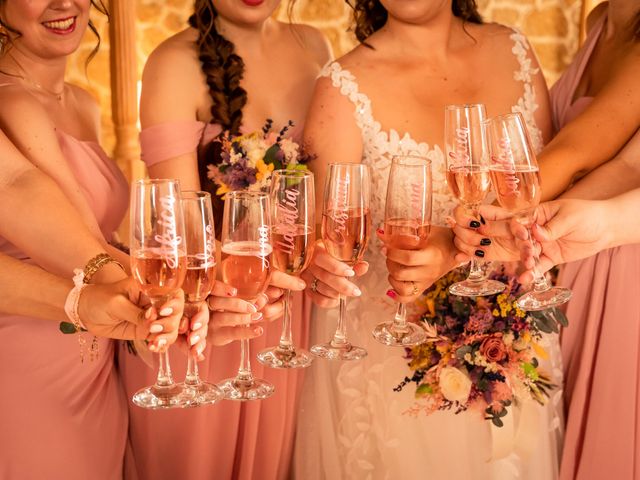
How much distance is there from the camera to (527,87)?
2758 mm

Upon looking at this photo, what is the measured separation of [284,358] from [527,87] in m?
1.38

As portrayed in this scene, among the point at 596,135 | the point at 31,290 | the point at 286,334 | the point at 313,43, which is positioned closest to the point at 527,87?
the point at 596,135

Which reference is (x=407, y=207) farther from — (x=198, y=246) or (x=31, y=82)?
(x=31, y=82)

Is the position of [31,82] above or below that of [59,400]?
above

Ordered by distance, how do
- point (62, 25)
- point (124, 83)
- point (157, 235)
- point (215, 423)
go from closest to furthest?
point (157, 235) < point (62, 25) < point (215, 423) < point (124, 83)

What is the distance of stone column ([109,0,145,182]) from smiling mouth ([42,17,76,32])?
8.12ft

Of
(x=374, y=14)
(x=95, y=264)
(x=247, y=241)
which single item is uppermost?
(x=374, y=14)

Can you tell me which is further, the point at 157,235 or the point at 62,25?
the point at 62,25

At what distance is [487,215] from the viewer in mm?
2053

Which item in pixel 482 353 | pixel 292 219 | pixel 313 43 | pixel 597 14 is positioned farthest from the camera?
pixel 313 43

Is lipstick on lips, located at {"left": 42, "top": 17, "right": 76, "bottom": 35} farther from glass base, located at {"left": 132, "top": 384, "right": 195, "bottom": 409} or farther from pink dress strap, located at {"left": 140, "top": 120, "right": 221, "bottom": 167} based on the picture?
glass base, located at {"left": 132, "top": 384, "right": 195, "bottom": 409}

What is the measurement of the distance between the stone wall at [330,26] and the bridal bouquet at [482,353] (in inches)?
117

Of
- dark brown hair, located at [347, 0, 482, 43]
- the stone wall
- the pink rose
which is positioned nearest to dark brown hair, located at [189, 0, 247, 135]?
dark brown hair, located at [347, 0, 482, 43]

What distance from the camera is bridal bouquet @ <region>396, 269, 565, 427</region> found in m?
2.32
